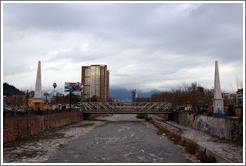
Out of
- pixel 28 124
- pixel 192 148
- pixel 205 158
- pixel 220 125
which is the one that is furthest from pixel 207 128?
pixel 28 124

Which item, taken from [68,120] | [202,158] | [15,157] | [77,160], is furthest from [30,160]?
[68,120]

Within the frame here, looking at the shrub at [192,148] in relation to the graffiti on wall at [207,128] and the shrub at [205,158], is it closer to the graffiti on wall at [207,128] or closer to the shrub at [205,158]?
the shrub at [205,158]

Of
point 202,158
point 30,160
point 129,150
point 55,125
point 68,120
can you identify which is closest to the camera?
point 202,158

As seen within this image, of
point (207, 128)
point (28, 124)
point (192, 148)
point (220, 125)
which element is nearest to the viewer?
point (192, 148)

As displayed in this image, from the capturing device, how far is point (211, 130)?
39875mm

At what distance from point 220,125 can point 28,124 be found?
27.5 m

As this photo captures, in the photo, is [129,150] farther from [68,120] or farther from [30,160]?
[68,120]

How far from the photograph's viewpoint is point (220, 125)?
1400 inches

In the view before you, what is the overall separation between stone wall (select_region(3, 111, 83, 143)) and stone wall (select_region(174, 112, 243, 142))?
2688cm

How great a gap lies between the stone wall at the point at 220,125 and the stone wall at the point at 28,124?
88.2 feet

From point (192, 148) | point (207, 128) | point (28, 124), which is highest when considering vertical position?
point (28, 124)

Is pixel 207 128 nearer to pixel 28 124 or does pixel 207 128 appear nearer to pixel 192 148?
pixel 192 148

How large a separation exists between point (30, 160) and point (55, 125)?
31.0 metres

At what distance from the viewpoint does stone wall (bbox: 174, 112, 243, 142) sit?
2955 centimetres
